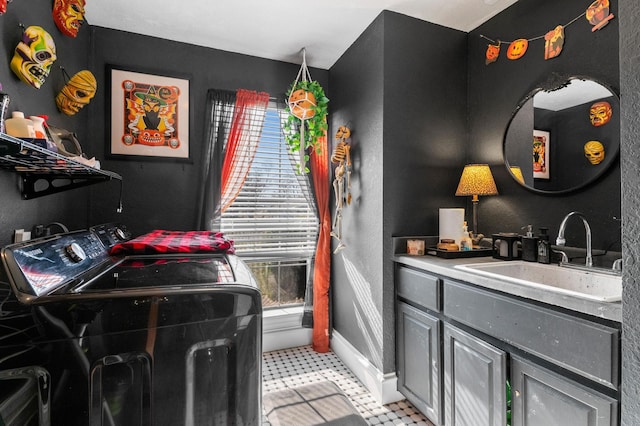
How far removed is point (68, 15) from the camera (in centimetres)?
180

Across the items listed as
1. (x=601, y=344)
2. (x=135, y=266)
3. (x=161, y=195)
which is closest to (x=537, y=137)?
(x=601, y=344)

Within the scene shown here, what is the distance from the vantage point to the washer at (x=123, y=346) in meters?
0.82

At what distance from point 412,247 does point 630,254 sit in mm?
1219

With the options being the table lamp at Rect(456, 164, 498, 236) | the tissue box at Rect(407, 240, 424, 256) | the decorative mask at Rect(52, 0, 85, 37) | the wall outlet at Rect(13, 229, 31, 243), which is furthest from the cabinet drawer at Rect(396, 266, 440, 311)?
the decorative mask at Rect(52, 0, 85, 37)

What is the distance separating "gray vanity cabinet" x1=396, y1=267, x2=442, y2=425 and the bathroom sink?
0.32 m

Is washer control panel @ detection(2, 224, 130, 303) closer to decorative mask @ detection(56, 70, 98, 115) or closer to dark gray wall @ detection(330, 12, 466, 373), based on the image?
decorative mask @ detection(56, 70, 98, 115)

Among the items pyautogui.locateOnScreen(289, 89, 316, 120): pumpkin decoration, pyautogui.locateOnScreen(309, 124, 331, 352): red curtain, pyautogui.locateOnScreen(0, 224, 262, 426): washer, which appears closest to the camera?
pyautogui.locateOnScreen(0, 224, 262, 426): washer

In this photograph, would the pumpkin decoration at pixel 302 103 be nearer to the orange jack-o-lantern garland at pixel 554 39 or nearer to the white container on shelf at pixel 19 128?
the orange jack-o-lantern garland at pixel 554 39

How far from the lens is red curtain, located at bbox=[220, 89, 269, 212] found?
2680 mm

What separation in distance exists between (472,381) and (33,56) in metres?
2.57

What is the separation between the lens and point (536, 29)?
199 centimetres

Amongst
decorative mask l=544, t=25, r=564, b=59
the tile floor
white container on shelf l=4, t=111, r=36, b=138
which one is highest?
decorative mask l=544, t=25, r=564, b=59

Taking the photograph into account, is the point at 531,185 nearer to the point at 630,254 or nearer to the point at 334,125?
the point at 630,254

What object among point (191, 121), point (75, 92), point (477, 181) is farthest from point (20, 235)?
point (477, 181)
